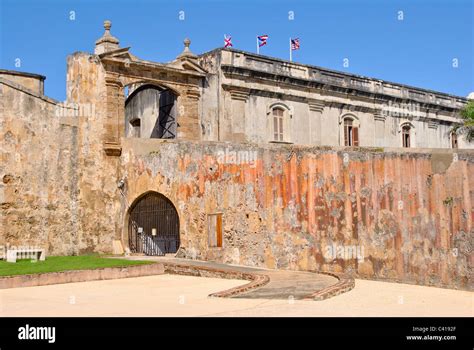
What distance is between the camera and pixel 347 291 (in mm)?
10562

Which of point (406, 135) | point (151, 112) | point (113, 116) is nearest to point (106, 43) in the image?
point (113, 116)

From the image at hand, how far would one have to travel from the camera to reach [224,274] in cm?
1327

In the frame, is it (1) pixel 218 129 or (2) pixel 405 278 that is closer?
(2) pixel 405 278

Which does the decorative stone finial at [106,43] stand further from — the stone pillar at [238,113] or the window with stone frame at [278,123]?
the window with stone frame at [278,123]

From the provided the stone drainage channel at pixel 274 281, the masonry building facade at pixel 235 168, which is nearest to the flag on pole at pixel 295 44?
the masonry building facade at pixel 235 168

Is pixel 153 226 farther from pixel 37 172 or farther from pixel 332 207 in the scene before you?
pixel 332 207

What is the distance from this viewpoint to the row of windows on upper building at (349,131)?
25547 mm

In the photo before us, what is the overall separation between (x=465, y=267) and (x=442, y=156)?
2054mm

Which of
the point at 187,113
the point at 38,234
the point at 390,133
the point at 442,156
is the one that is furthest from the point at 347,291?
the point at 390,133

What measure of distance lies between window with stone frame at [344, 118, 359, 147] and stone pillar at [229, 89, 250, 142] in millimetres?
5626

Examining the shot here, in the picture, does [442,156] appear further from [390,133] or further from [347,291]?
[390,133]

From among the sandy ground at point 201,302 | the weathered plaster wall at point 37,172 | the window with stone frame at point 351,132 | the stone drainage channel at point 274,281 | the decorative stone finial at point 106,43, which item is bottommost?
the sandy ground at point 201,302

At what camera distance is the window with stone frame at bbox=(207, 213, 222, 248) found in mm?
15804

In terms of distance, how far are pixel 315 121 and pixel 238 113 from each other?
401cm
